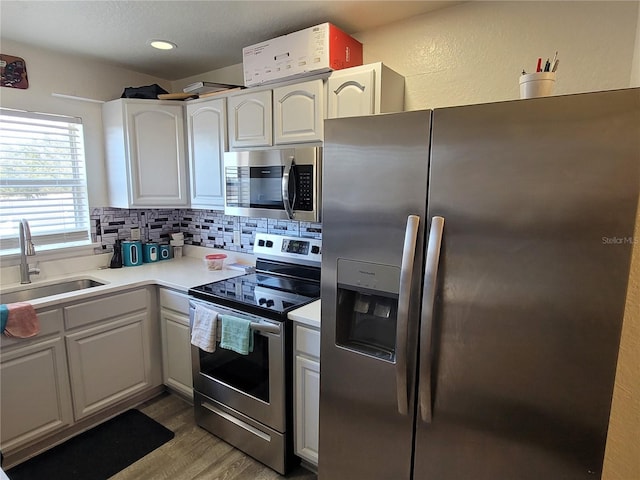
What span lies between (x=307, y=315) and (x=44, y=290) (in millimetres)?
1895

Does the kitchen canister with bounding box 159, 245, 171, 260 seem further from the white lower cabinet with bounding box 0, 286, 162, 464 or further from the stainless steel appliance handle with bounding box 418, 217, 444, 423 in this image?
the stainless steel appliance handle with bounding box 418, 217, 444, 423

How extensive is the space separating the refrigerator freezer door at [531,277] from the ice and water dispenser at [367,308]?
192 mm

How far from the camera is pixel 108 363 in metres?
2.26

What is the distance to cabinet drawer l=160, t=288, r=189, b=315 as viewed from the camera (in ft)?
7.55

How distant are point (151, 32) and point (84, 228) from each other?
4.88 ft

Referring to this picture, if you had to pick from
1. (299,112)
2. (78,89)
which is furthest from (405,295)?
(78,89)

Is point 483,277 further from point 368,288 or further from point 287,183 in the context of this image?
point 287,183

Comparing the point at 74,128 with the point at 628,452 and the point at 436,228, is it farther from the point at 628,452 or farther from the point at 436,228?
the point at 628,452

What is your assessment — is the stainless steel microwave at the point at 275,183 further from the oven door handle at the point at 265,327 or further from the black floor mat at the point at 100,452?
the black floor mat at the point at 100,452

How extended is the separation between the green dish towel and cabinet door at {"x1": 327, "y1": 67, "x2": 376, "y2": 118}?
1184 mm

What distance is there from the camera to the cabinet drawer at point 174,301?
2.30 metres

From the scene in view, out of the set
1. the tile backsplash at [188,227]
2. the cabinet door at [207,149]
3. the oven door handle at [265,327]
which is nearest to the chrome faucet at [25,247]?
the tile backsplash at [188,227]

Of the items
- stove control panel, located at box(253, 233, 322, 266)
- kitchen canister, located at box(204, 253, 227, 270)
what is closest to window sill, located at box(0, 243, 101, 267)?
kitchen canister, located at box(204, 253, 227, 270)

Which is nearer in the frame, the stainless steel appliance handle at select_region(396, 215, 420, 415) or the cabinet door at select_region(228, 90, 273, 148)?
the stainless steel appliance handle at select_region(396, 215, 420, 415)
